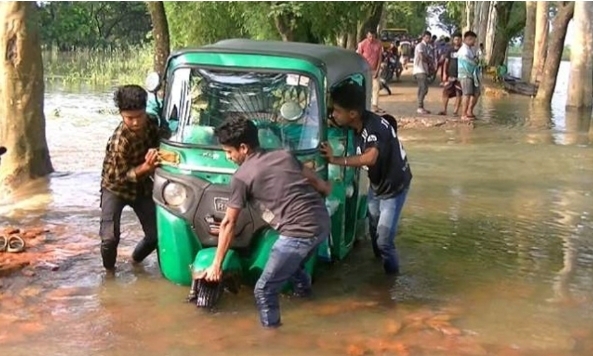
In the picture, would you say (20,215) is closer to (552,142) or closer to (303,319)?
Answer: (303,319)

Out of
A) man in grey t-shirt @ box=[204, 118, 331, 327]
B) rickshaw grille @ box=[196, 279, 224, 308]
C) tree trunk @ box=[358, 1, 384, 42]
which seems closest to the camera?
man in grey t-shirt @ box=[204, 118, 331, 327]

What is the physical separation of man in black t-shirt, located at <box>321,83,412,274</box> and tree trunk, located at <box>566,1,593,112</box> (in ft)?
45.5

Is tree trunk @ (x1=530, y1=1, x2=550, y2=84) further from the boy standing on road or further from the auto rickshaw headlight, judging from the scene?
the auto rickshaw headlight

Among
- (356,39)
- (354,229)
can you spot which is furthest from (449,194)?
(356,39)

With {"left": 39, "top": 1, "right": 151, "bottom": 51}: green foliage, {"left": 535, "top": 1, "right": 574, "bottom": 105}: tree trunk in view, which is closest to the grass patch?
{"left": 535, "top": 1, "right": 574, "bottom": 105}: tree trunk

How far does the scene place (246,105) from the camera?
6.68 m

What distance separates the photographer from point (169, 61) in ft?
22.3

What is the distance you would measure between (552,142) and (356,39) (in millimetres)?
12271

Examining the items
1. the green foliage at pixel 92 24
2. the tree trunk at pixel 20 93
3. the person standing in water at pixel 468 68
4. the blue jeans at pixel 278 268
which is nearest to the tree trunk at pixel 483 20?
the person standing in water at pixel 468 68

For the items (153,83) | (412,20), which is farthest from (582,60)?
(412,20)

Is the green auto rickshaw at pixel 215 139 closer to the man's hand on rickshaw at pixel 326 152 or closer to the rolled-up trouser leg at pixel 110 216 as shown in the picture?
the man's hand on rickshaw at pixel 326 152

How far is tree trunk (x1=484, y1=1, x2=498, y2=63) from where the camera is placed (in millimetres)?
39625

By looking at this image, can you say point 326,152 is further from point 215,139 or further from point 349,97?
point 215,139

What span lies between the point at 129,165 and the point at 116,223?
1.68 ft
